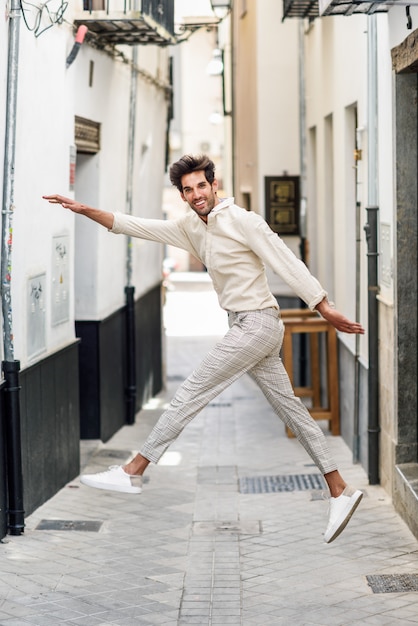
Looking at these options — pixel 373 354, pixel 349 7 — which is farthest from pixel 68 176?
pixel 349 7

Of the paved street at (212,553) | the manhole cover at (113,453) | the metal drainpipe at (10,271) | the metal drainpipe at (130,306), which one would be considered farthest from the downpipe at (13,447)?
the metal drainpipe at (130,306)

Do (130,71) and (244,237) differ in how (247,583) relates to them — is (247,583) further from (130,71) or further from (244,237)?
(130,71)

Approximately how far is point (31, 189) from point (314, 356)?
5516 millimetres

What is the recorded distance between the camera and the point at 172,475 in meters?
11.0

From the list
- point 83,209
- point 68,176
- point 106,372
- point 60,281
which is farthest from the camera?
point 106,372

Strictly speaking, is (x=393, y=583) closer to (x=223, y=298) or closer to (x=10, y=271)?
(x=223, y=298)

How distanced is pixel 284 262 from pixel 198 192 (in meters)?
0.58

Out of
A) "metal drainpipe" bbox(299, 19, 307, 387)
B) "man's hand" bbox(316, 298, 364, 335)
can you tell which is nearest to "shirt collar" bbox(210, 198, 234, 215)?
"man's hand" bbox(316, 298, 364, 335)

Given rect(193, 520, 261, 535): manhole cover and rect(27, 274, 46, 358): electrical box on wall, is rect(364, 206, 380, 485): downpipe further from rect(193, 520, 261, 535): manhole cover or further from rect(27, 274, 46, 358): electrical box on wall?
rect(27, 274, 46, 358): electrical box on wall

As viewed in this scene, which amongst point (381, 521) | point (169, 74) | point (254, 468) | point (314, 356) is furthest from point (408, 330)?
point (169, 74)

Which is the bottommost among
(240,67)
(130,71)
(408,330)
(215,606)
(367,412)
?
(215,606)

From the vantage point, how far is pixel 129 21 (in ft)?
35.6

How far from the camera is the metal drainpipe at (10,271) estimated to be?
312 inches

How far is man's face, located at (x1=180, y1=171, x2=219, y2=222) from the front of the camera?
6.49 m
